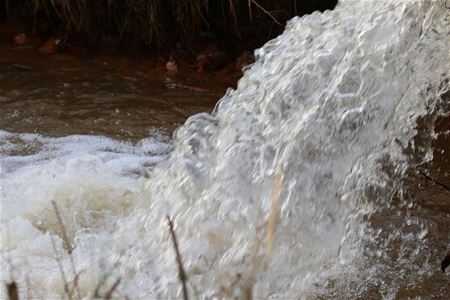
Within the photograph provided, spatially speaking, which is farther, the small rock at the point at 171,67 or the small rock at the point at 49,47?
the small rock at the point at 49,47

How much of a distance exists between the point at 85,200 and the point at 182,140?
1.63ft

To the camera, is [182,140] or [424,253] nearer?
[424,253]

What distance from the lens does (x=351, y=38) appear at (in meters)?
2.83

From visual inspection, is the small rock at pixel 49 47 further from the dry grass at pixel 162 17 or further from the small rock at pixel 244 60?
the small rock at pixel 244 60

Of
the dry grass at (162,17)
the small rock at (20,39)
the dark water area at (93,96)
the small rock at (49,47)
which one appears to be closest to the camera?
the dark water area at (93,96)

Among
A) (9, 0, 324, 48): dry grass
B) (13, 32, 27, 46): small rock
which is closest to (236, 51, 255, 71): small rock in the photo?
(9, 0, 324, 48): dry grass

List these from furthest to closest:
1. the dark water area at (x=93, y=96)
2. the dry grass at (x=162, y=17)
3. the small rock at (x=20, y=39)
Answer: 1. the small rock at (x=20, y=39)
2. the dry grass at (x=162, y=17)
3. the dark water area at (x=93, y=96)

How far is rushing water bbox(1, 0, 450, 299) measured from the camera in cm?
247

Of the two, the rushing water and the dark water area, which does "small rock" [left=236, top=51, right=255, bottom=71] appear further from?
the rushing water

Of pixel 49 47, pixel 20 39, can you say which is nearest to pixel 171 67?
pixel 49 47

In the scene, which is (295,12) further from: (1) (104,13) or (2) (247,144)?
(2) (247,144)

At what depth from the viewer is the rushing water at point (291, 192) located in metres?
2.47

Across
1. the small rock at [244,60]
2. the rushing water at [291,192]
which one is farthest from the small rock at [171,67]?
the rushing water at [291,192]

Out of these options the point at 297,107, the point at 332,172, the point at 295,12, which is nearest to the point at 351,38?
the point at 297,107
